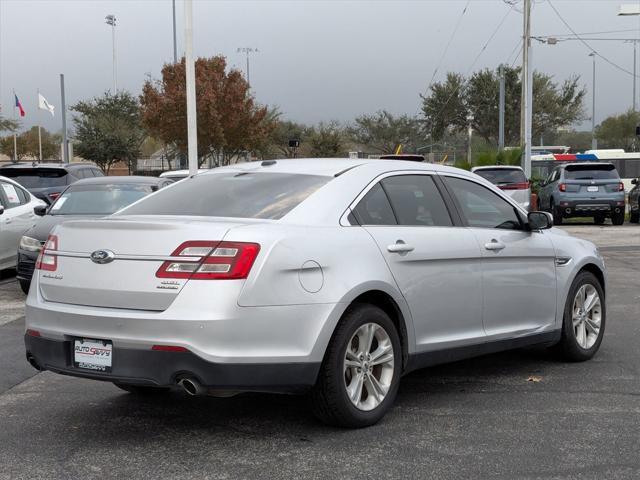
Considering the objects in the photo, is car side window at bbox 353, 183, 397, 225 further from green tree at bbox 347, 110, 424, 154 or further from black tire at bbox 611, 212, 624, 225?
green tree at bbox 347, 110, 424, 154

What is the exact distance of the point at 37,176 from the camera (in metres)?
19.3

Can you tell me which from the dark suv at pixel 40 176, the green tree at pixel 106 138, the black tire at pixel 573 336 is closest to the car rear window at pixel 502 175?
the dark suv at pixel 40 176

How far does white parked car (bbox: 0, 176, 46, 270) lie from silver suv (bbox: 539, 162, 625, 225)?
15.0 m

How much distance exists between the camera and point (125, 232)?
15.8ft

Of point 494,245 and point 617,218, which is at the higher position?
point 494,245

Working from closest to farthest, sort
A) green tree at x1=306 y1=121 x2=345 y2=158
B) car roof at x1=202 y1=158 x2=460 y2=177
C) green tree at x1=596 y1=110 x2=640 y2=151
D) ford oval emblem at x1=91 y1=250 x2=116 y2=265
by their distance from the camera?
ford oval emblem at x1=91 y1=250 x2=116 y2=265 → car roof at x1=202 y1=158 x2=460 y2=177 → green tree at x1=306 y1=121 x2=345 y2=158 → green tree at x1=596 y1=110 x2=640 y2=151

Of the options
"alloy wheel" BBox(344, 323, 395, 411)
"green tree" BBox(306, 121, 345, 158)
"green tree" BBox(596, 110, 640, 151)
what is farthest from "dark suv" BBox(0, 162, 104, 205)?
"green tree" BBox(596, 110, 640, 151)

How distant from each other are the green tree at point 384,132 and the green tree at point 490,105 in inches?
136

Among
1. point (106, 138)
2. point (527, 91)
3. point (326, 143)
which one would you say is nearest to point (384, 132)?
point (326, 143)

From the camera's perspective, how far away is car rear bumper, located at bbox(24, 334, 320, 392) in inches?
176

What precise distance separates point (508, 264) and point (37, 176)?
1519 centimetres

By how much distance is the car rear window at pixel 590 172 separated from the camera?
24078 mm

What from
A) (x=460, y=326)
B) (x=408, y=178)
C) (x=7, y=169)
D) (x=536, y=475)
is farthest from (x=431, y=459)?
(x=7, y=169)

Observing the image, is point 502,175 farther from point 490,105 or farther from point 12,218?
point 490,105
